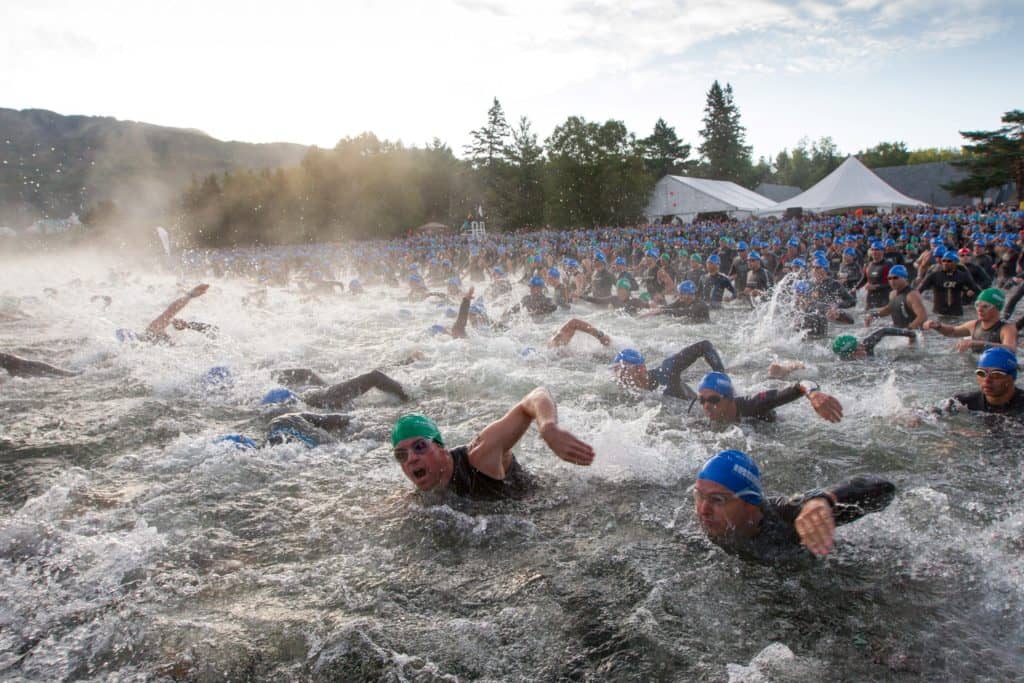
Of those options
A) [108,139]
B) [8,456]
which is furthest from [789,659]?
[108,139]

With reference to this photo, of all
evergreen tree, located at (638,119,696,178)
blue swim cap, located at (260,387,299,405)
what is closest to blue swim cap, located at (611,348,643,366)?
blue swim cap, located at (260,387,299,405)

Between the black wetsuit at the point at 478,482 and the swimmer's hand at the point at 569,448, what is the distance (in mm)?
1027

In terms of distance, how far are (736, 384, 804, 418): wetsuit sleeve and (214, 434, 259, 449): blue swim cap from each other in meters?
4.00

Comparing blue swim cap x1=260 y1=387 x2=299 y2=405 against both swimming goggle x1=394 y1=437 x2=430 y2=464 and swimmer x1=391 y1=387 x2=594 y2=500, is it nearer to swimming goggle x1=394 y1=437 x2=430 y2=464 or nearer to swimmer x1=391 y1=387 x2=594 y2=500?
swimmer x1=391 y1=387 x2=594 y2=500

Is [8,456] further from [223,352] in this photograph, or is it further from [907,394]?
[907,394]

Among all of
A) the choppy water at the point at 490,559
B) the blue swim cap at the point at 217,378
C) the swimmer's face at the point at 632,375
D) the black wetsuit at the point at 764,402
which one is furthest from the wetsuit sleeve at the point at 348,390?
the black wetsuit at the point at 764,402

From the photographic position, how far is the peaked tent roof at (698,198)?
36500mm

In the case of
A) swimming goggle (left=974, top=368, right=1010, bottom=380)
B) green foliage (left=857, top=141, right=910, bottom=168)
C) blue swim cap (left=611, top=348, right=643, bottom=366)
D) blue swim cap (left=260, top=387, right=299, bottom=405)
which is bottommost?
blue swim cap (left=260, top=387, right=299, bottom=405)

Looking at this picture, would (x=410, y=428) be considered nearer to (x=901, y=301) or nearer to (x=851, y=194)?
(x=901, y=301)

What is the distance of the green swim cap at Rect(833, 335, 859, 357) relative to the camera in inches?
299

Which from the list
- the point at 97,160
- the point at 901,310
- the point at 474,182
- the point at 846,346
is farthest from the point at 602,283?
the point at 97,160

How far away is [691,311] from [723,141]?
2618 inches

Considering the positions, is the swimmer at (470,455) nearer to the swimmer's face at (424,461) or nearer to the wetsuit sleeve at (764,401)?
the swimmer's face at (424,461)

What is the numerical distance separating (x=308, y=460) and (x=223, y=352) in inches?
193
